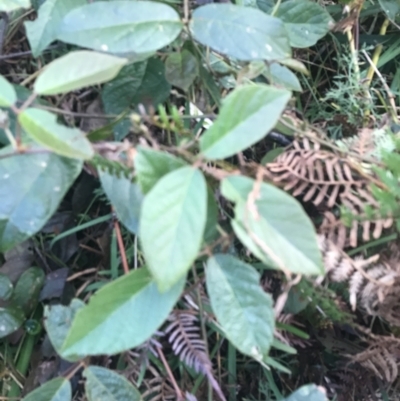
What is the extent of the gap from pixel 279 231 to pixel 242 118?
0.10m

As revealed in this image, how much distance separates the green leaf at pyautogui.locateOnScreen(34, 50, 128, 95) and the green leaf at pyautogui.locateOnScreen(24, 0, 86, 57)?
195 mm

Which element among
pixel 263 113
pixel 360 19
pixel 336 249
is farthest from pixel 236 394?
pixel 360 19

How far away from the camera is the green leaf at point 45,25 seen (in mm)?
619

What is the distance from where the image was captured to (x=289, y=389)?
0.75 m

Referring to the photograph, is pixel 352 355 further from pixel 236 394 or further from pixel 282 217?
pixel 282 217

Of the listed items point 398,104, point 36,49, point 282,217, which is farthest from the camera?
point 398,104

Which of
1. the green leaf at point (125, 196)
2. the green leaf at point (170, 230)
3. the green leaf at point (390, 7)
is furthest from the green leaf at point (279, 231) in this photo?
the green leaf at point (390, 7)

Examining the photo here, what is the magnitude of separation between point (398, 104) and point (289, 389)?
0.53m

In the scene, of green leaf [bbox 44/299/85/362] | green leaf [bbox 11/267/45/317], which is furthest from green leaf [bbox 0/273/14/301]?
green leaf [bbox 44/299/85/362]

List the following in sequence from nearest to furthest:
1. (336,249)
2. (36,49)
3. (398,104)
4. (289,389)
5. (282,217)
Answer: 1. (282,217)
2. (336,249)
3. (36,49)
4. (289,389)
5. (398,104)

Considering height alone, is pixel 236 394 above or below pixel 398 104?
below

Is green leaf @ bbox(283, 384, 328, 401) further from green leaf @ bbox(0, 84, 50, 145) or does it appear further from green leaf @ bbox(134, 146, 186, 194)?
green leaf @ bbox(0, 84, 50, 145)

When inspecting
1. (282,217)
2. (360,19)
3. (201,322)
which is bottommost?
(201,322)

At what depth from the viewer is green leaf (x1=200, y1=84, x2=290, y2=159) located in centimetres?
42
